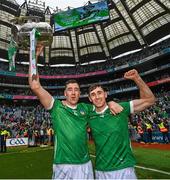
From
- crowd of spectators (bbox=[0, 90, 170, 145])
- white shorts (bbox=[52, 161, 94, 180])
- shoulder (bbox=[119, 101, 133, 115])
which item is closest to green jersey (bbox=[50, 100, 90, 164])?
white shorts (bbox=[52, 161, 94, 180])

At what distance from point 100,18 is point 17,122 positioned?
1764 cm

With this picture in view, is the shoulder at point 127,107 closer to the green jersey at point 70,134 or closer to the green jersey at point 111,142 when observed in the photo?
the green jersey at point 111,142

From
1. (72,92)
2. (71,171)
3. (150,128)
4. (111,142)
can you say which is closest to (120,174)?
(111,142)

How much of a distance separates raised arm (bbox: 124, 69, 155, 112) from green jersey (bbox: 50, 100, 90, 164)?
659mm

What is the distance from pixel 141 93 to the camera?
14.2 ft

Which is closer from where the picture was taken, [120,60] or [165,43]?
[165,43]

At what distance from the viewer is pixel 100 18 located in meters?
43.9

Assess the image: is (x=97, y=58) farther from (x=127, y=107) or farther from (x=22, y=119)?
(x=127, y=107)

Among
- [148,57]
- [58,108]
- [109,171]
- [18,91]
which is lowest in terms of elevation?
[109,171]

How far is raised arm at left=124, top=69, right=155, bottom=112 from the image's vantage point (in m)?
4.28

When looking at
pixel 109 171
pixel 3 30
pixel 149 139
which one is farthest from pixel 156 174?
pixel 3 30

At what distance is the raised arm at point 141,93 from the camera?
4.28 meters

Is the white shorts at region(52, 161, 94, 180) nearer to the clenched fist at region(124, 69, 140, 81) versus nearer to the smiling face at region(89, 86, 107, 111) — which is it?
the smiling face at region(89, 86, 107, 111)

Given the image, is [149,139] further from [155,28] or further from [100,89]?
[155,28]
